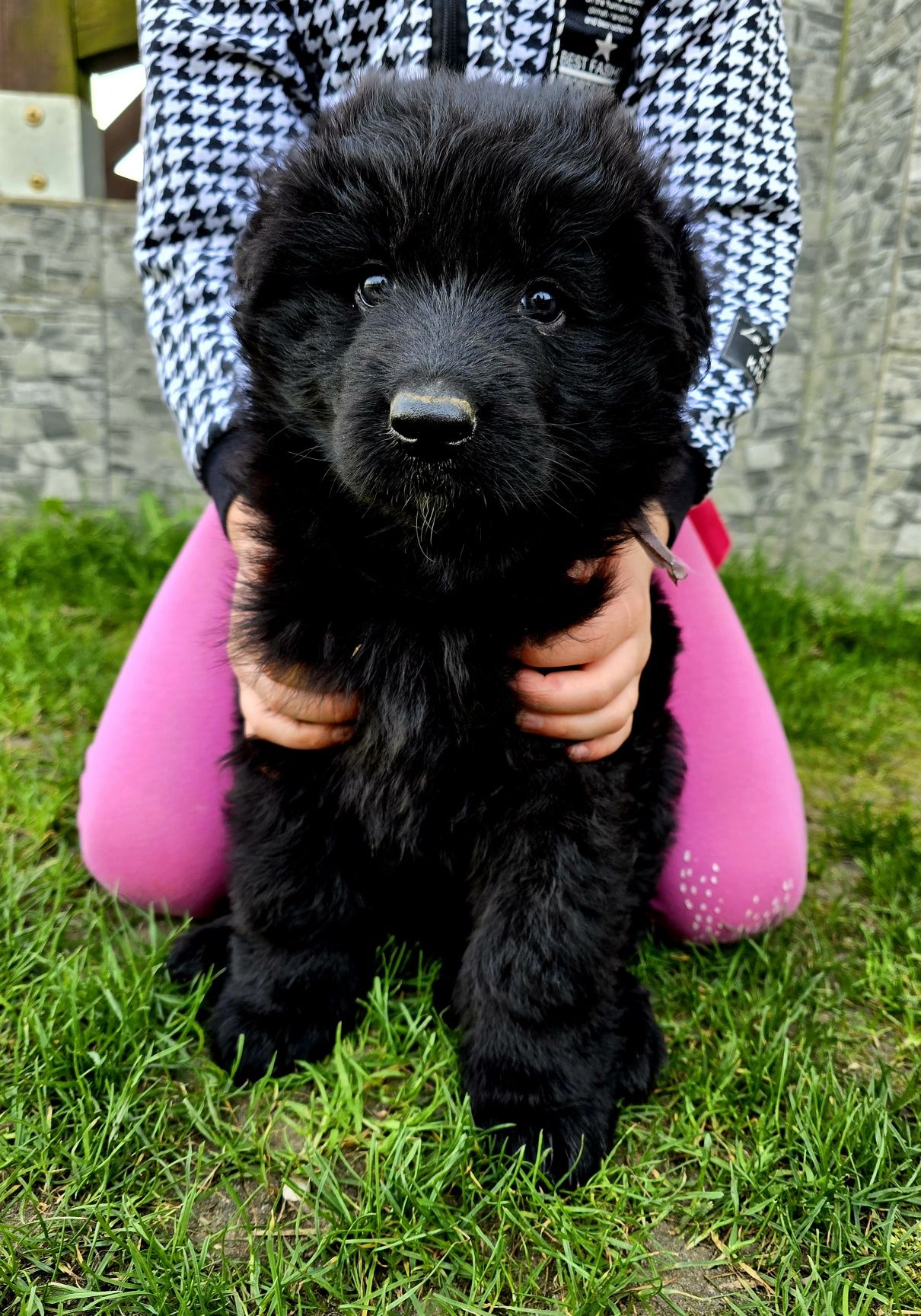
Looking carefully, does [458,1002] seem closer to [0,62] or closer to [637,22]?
[637,22]

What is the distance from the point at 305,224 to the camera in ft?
3.70

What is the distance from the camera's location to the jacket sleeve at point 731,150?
1.65 metres

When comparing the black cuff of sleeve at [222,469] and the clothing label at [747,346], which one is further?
the clothing label at [747,346]


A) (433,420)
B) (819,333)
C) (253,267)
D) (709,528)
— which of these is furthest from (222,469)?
(819,333)

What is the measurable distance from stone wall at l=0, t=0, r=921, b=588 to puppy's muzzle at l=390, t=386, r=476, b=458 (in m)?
3.44

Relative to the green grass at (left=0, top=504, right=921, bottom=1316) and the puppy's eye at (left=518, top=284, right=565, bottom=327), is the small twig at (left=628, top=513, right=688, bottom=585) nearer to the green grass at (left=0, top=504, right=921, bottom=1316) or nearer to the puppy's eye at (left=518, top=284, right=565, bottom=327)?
the puppy's eye at (left=518, top=284, right=565, bottom=327)

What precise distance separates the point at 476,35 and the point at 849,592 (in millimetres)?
2986

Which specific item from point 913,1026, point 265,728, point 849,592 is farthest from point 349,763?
point 849,592

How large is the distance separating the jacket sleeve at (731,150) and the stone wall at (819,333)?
8.45 ft

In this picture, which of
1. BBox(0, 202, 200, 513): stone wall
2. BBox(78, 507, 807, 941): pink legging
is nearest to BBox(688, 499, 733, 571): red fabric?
BBox(78, 507, 807, 941): pink legging

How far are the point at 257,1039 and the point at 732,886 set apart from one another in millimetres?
859

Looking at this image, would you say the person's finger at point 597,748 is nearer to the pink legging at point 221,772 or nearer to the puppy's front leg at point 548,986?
the puppy's front leg at point 548,986

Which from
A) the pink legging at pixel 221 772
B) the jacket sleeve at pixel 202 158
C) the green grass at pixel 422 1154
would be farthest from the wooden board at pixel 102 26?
the green grass at pixel 422 1154

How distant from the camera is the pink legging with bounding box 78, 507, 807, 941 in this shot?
170 cm
